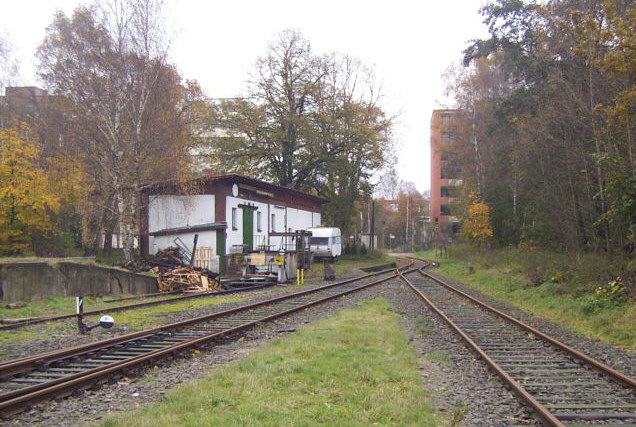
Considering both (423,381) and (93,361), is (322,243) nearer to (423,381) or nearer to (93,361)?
(93,361)

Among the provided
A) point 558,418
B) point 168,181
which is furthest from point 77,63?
point 558,418

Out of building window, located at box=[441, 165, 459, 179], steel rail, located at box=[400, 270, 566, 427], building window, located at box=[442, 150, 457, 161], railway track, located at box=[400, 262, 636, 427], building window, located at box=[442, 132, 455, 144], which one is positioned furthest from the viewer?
building window, located at box=[441, 165, 459, 179]

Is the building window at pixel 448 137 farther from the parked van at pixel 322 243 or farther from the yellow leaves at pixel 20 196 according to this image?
the yellow leaves at pixel 20 196

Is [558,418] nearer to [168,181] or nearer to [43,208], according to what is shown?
[168,181]

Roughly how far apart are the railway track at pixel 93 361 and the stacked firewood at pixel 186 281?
29.6ft

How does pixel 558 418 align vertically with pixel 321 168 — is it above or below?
below

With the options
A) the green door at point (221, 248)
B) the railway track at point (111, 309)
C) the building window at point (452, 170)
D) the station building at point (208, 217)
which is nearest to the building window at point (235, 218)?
the station building at point (208, 217)

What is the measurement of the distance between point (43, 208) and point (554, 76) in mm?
22461

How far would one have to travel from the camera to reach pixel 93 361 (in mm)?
8062

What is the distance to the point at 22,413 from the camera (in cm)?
572

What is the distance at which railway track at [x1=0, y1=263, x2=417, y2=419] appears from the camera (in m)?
6.21

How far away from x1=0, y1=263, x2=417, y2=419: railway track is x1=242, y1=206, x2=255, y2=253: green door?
739 inches

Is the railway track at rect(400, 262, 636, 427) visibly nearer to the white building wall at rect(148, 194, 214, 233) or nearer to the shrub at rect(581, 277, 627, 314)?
the shrub at rect(581, 277, 627, 314)

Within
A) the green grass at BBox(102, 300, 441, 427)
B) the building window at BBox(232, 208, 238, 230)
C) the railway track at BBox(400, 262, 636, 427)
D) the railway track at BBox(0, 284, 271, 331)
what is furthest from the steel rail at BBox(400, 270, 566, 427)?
the building window at BBox(232, 208, 238, 230)
